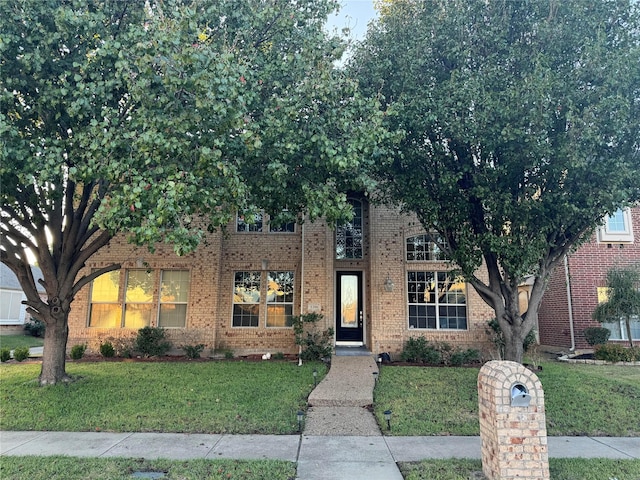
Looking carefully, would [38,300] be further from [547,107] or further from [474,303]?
[474,303]

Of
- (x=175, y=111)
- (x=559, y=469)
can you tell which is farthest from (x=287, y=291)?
(x=559, y=469)

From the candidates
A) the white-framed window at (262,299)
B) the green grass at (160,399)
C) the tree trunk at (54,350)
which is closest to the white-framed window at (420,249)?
the white-framed window at (262,299)

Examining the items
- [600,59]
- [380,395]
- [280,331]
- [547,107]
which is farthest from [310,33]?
[280,331]

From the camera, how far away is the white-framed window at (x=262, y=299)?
A: 40.7 ft

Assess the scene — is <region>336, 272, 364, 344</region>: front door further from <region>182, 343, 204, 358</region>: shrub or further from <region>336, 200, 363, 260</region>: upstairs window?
<region>182, 343, 204, 358</region>: shrub

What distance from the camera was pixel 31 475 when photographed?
4.28 metres

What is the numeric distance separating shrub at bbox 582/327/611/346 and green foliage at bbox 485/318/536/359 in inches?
126

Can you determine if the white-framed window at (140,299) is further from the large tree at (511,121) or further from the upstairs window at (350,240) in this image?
the large tree at (511,121)

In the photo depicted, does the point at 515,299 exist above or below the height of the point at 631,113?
below

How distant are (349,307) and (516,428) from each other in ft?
28.4

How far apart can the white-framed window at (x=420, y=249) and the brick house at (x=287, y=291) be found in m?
0.03

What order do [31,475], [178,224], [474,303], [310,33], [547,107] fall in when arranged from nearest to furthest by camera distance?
[31,475] < [178,224] < [547,107] < [310,33] < [474,303]

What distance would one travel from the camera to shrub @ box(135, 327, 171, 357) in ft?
37.4

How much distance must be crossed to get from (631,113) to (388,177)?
425 cm
